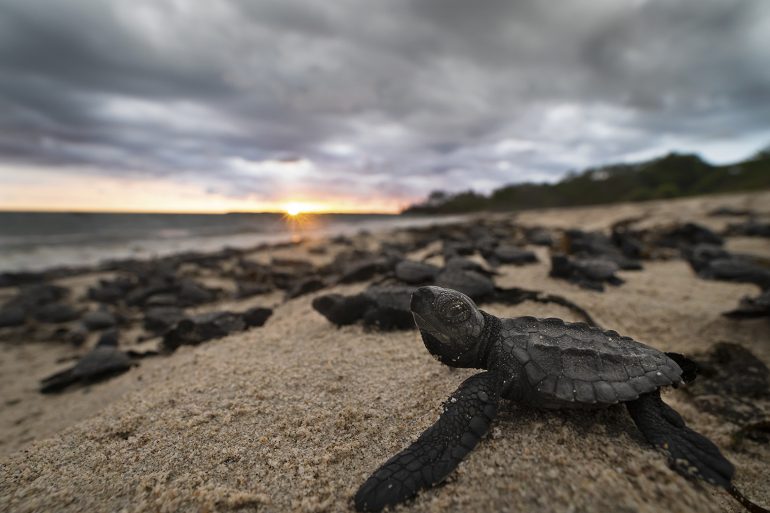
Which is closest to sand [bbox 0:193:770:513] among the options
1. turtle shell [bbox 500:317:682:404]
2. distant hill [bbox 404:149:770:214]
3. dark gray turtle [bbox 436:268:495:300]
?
turtle shell [bbox 500:317:682:404]

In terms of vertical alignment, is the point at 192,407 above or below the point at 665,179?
below

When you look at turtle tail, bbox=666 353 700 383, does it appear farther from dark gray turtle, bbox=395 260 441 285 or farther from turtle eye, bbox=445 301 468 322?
dark gray turtle, bbox=395 260 441 285

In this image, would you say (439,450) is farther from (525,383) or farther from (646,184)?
(646,184)

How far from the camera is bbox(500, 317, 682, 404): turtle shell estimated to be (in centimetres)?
185

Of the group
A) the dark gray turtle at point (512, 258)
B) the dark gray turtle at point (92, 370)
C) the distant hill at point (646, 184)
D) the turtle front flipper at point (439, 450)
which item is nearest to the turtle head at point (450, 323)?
the turtle front flipper at point (439, 450)

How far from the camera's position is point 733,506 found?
175 cm

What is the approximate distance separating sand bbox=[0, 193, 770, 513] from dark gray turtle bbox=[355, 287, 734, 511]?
0.36 ft

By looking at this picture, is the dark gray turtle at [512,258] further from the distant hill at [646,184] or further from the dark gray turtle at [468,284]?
the distant hill at [646,184]

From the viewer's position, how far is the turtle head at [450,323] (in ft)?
6.95

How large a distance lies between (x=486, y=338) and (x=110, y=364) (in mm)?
5174

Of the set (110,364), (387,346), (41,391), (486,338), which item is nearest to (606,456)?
(486,338)

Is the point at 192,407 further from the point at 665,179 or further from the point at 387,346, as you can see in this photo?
the point at 665,179

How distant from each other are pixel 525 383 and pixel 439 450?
25.6 inches

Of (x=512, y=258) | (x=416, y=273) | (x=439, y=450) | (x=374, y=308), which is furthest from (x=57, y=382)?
(x=512, y=258)
